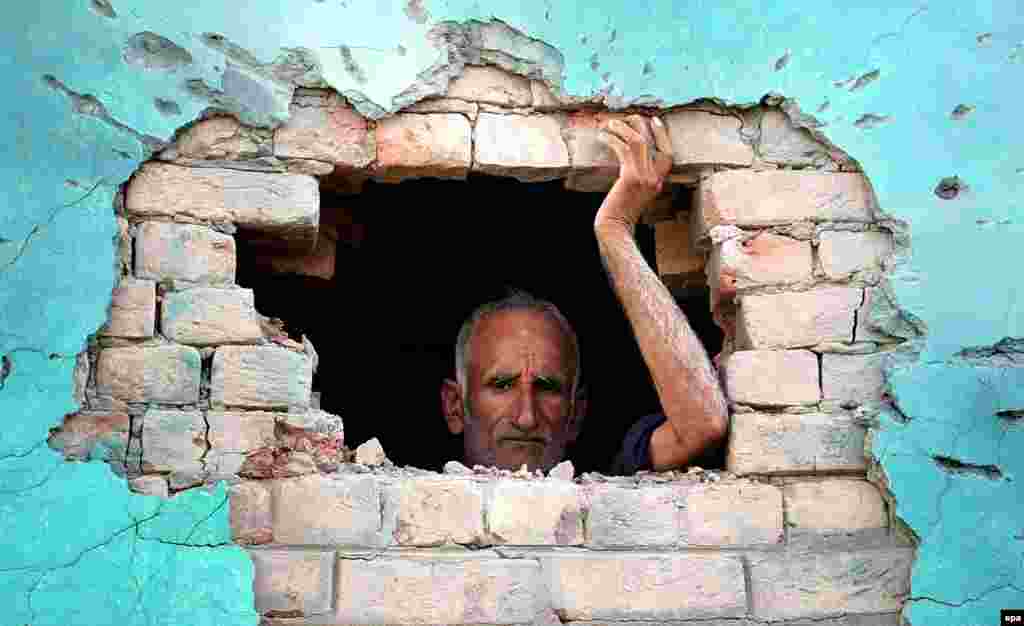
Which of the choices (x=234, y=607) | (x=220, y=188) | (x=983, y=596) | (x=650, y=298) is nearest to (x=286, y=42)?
(x=220, y=188)

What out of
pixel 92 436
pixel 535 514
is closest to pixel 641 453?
pixel 535 514

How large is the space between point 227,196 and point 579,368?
1771mm

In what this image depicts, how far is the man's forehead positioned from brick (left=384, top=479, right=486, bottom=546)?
1.16 meters

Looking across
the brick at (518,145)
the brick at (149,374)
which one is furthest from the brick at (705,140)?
the brick at (149,374)

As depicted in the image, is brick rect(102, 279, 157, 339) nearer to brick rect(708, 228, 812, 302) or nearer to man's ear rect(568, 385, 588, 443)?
brick rect(708, 228, 812, 302)

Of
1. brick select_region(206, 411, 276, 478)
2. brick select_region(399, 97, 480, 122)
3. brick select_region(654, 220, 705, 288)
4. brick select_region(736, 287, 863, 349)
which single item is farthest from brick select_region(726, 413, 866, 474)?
brick select_region(206, 411, 276, 478)

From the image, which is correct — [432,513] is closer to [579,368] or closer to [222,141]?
[222,141]

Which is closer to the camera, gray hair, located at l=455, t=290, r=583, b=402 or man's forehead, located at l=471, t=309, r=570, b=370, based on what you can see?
man's forehead, located at l=471, t=309, r=570, b=370

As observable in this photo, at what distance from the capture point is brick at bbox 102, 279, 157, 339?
12.8ft

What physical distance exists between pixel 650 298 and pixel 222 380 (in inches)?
50.0

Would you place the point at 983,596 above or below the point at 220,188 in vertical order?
below

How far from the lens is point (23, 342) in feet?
12.5

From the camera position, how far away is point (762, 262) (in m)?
4.18

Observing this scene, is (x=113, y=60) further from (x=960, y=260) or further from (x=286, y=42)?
(x=960, y=260)
